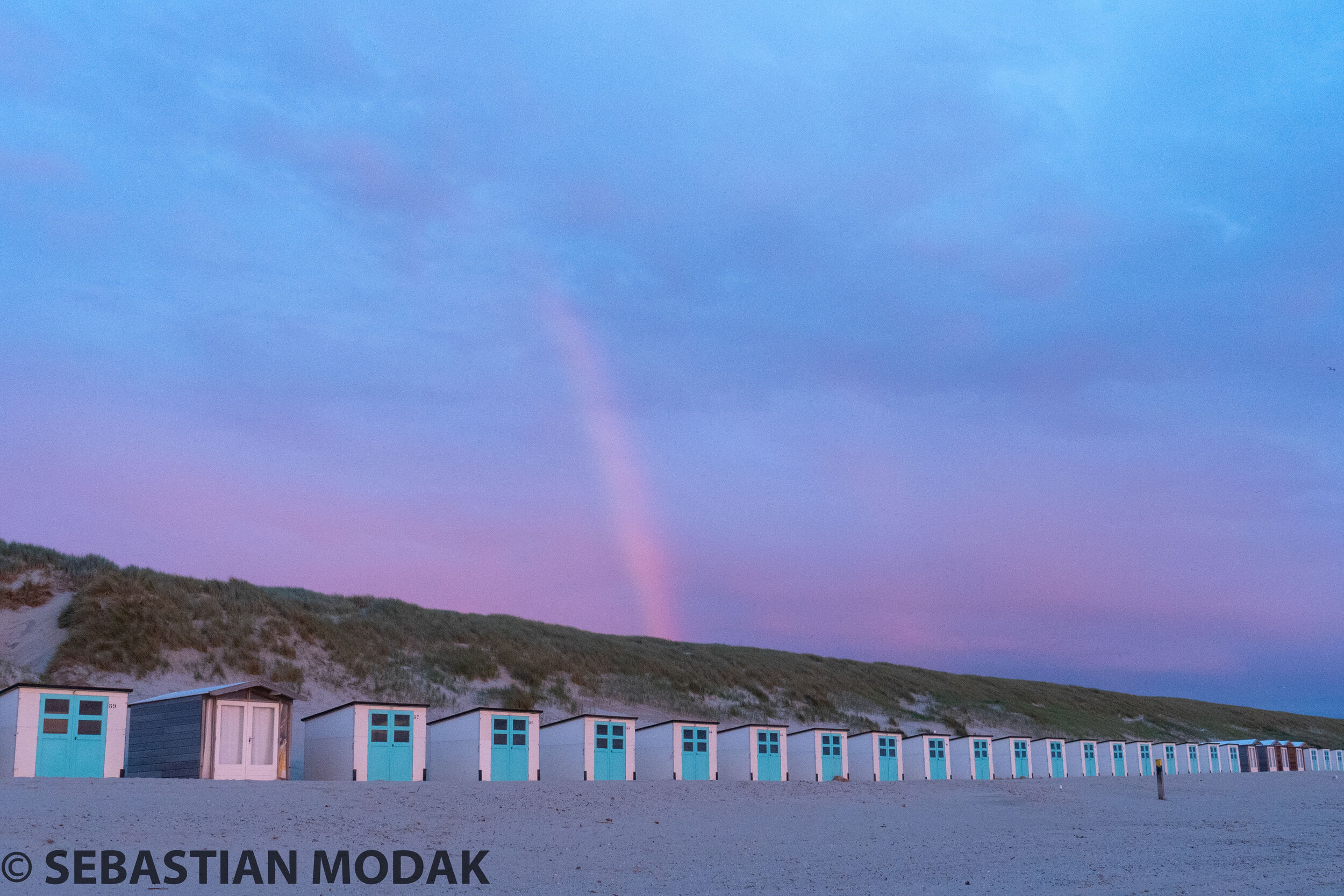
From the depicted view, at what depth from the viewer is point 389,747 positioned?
24.7 meters

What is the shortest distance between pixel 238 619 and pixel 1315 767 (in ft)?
183

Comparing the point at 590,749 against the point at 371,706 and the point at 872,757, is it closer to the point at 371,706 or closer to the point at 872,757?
the point at 371,706

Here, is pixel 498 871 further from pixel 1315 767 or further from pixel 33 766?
pixel 1315 767

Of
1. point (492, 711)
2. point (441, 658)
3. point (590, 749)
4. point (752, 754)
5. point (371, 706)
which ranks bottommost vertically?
point (752, 754)

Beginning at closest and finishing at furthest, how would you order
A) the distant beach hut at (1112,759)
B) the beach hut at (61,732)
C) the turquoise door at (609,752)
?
1. the beach hut at (61,732)
2. the turquoise door at (609,752)
3. the distant beach hut at (1112,759)

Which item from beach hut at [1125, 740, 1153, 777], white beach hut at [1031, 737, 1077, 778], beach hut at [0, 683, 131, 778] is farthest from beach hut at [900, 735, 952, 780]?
beach hut at [0, 683, 131, 778]

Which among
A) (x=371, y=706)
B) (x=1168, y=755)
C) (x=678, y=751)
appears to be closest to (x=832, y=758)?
(x=678, y=751)

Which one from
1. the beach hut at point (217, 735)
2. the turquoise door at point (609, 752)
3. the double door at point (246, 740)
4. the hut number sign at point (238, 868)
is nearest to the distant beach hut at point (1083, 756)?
the turquoise door at point (609, 752)

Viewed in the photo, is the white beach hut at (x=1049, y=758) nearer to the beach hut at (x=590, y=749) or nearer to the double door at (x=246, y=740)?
the beach hut at (x=590, y=749)

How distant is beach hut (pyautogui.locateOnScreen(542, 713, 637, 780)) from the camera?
2805cm

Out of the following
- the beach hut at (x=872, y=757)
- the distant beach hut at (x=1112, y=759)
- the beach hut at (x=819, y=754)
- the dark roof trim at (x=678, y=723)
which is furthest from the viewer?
the distant beach hut at (x=1112, y=759)

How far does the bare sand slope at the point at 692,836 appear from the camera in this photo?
14.5m

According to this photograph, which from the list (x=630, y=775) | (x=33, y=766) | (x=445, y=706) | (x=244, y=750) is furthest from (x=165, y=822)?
(x=445, y=706)

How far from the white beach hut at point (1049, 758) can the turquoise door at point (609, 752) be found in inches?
800
